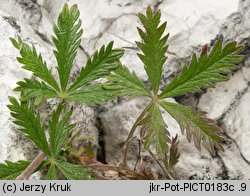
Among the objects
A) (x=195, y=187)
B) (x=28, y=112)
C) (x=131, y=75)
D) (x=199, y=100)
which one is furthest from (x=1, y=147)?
(x=199, y=100)

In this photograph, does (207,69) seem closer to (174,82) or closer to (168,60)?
(174,82)

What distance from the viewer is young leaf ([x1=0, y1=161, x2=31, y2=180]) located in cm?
187

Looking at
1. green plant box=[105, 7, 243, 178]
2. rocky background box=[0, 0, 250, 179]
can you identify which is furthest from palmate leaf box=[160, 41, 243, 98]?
rocky background box=[0, 0, 250, 179]

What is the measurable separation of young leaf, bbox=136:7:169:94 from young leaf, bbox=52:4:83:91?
29 centimetres

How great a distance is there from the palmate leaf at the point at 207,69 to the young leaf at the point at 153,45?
0.32 ft

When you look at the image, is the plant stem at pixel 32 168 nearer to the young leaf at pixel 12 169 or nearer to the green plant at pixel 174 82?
the young leaf at pixel 12 169

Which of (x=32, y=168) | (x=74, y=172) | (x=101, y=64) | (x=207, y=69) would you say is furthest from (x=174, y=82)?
(x=32, y=168)

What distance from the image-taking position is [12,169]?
1.89 meters

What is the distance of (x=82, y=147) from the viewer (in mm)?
2164

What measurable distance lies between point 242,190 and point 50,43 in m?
1.30

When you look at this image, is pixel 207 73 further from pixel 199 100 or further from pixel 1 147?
pixel 1 147

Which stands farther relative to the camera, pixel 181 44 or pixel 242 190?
pixel 181 44

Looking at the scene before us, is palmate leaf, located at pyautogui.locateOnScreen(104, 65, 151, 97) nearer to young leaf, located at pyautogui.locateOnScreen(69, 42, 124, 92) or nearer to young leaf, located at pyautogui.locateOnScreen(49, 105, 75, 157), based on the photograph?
young leaf, located at pyautogui.locateOnScreen(69, 42, 124, 92)

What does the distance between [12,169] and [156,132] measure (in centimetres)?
64
